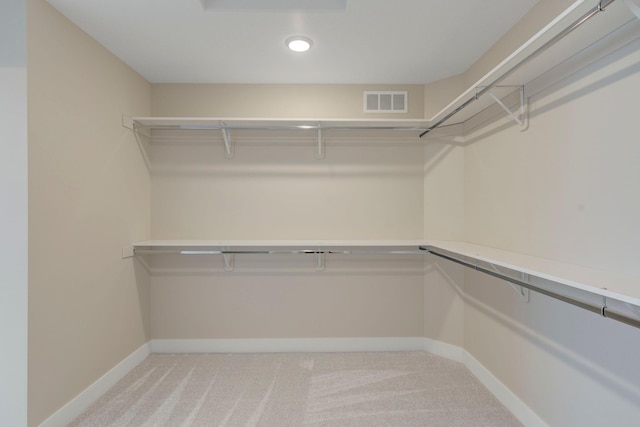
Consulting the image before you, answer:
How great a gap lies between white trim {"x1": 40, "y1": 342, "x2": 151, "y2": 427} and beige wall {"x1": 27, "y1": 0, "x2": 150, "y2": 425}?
38 millimetres

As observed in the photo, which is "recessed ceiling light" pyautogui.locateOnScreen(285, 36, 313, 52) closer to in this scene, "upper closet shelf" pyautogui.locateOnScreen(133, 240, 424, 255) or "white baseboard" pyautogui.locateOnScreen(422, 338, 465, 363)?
"upper closet shelf" pyautogui.locateOnScreen(133, 240, 424, 255)

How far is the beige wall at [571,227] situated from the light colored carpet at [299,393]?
361 mm

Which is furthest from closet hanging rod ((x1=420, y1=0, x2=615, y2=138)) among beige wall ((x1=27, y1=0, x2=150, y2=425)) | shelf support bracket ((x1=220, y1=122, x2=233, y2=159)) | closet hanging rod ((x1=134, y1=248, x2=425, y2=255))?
beige wall ((x1=27, y1=0, x2=150, y2=425))

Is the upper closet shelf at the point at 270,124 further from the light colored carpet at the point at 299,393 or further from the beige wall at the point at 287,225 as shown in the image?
the light colored carpet at the point at 299,393

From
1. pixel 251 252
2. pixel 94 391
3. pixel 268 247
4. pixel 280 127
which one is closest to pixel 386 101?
pixel 280 127

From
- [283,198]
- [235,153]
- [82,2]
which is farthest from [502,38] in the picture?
[82,2]

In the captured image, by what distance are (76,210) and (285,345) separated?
71.1 inches

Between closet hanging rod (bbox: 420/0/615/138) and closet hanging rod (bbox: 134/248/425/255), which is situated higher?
closet hanging rod (bbox: 420/0/615/138)

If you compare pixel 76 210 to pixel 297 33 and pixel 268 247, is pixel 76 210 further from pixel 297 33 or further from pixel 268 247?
pixel 297 33

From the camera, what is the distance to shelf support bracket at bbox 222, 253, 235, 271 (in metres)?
2.57

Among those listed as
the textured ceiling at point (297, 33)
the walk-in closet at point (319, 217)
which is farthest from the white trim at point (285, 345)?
the textured ceiling at point (297, 33)

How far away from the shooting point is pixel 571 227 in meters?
1.39

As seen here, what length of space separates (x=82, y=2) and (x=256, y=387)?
248cm

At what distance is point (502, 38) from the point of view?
1.91 meters
